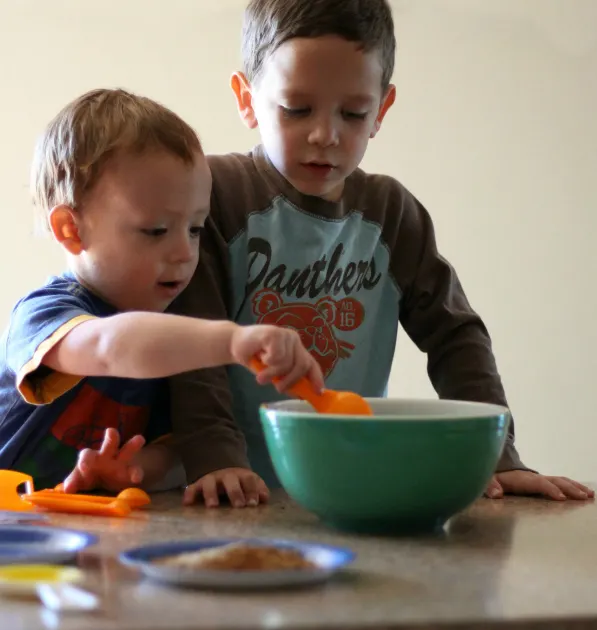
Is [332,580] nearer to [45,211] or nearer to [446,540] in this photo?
[446,540]

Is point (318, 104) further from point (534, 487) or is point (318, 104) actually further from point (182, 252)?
point (534, 487)

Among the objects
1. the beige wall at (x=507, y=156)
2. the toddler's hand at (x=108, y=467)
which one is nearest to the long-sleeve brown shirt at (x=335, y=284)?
the toddler's hand at (x=108, y=467)

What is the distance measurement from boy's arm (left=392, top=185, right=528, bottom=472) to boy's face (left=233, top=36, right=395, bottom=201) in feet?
0.48

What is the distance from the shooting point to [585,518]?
33.6 inches

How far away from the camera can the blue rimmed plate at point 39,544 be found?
586 millimetres

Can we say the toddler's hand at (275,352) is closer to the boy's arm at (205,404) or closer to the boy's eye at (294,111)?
the boy's arm at (205,404)

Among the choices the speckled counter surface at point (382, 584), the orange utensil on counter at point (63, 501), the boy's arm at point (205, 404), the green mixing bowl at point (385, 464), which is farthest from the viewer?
the boy's arm at point (205, 404)

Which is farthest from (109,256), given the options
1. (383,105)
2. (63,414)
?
(383,105)

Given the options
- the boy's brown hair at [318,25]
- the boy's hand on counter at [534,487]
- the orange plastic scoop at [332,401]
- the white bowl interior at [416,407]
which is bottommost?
the boy's hand on counter at [534,487]

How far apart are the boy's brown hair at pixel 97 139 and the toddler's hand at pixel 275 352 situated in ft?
1.13

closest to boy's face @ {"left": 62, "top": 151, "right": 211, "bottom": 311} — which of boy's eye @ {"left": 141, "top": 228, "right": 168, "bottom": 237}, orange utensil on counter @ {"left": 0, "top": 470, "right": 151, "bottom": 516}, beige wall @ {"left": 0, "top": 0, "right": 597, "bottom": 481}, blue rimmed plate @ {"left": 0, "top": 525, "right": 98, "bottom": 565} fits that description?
boy's eye @ {"left": 141, "top": 228, "right": 168, "bottom": 237}

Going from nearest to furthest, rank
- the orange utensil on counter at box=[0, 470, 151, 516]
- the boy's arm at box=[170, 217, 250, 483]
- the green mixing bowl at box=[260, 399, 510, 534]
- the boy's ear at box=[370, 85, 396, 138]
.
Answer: the green mixing bowl at box=[260, 399, 510, 534]
the orange utensil on counter at box=[0, 470, 151, 516]
the boy's arm at box=[170, 217, 250, 483]
the boy's ear at box=[370, 85, 396, 138]

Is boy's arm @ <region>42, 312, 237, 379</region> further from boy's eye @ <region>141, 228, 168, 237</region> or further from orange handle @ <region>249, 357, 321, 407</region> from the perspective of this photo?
boy's eye @ <region>141, 228, 168, 237</region>

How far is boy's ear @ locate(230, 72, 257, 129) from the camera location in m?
1.19
